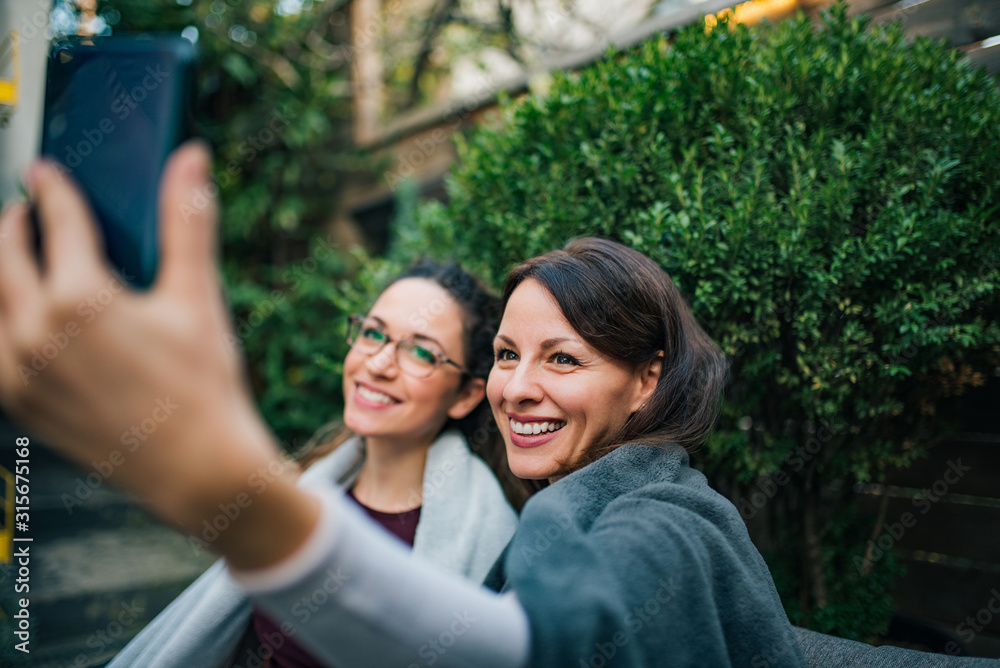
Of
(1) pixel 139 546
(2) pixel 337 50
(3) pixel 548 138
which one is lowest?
(1) pixel 139 546

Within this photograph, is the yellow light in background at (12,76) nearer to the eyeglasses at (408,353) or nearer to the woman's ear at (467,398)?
the eyeglasses at (408,353)

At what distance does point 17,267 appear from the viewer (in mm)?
581

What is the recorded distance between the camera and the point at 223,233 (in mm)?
5465

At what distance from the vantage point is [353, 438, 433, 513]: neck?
6.77ft

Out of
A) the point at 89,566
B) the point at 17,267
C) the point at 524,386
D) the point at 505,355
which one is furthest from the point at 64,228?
the point at 89,566

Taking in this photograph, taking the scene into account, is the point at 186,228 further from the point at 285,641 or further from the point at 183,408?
the point at 285,641

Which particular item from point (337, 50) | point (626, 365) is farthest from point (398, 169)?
point (626, 365)

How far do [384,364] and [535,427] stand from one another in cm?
68

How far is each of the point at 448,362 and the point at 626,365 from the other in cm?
74

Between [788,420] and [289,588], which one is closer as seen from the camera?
[289,588]

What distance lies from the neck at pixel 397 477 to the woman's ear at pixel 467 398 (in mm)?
153

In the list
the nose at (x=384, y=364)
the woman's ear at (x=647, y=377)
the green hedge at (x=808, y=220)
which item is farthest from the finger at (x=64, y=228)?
the green hedge at (x=808, y=220)

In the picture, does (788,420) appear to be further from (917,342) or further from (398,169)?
(398,169)

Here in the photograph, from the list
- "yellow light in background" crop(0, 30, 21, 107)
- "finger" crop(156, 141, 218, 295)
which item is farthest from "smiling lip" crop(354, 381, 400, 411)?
"yellow light in background" crop(0, 30, 21, 107)
